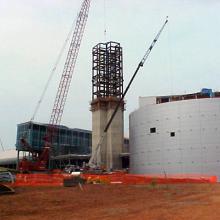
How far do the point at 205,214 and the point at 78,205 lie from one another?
344 inches

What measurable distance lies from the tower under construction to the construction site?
0.88 ft

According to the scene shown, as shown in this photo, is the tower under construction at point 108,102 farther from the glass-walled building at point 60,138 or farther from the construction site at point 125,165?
the glass-walled building at point 60,138

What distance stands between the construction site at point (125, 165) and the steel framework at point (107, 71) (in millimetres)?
282

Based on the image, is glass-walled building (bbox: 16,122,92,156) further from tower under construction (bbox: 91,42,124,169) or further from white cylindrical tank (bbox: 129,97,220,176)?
white cylindrical tank (bbox: 129,97,220,176)

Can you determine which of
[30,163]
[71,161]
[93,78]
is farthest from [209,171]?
[71,161]

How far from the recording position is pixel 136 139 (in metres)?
99.8

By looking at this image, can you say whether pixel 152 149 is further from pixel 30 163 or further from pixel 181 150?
pixel 30 163

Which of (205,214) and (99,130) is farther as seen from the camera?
(99,130)

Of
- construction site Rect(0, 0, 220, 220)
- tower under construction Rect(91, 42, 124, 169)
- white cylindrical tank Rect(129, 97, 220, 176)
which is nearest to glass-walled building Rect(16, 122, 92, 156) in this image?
construction site Rect(0, 0, 220, 220)

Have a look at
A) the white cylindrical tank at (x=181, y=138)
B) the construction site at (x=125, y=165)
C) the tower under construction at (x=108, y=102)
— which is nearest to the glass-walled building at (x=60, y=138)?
the construction site at (x=125, y=165)

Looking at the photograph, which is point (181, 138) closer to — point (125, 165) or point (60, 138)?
point (125, 165)

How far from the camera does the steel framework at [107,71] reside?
126688 mm

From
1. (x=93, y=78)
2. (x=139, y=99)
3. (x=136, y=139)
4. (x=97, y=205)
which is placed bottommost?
(x=97, y=205)

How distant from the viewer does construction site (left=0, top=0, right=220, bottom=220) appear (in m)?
25.9
